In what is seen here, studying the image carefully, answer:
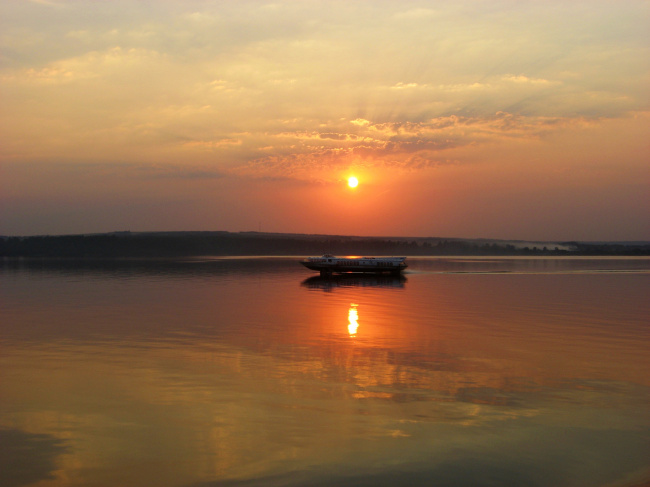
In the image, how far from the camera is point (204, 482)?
14078 mm

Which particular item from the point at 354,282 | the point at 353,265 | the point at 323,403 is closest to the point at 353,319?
the point at 323,403

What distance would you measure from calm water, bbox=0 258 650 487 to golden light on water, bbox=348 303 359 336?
0.73ft

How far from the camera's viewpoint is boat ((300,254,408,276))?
12131 cm

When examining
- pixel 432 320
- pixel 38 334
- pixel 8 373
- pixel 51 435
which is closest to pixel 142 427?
pixel 51 435

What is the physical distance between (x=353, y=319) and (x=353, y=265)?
74.8 m

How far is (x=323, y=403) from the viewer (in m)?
20.9

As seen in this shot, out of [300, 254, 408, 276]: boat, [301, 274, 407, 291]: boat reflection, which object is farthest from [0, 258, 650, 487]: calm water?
[300, 254, 408, 276]: boat

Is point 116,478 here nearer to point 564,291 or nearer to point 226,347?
point 226,347

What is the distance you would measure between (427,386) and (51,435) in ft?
47.1

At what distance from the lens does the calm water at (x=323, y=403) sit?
49.1 ft

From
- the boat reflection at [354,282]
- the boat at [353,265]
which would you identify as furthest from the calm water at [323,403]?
the boat at [353,265]

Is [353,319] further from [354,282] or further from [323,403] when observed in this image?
[354,282]

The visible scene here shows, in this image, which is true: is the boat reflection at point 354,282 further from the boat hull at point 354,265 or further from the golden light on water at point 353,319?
the golden light on water at point 353,319

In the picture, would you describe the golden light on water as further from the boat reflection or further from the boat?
the boat
